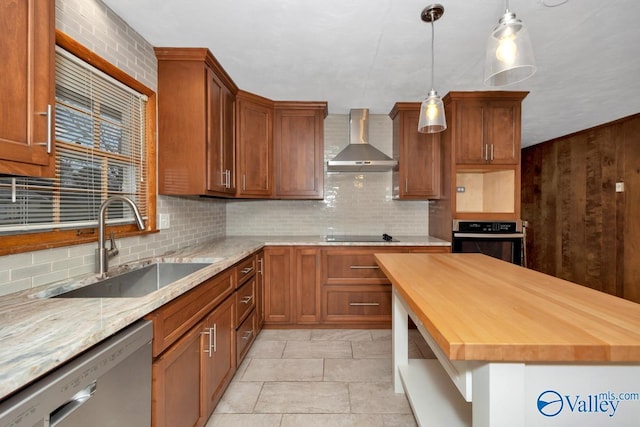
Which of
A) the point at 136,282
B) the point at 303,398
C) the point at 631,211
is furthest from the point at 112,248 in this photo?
the point at 631,211

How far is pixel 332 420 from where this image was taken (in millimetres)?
1699

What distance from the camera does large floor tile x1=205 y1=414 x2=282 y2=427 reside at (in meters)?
1.67

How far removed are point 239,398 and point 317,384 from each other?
55 centimetres

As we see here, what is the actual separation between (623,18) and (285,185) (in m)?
2.93

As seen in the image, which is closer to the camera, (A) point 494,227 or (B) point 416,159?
(A) point 494,227

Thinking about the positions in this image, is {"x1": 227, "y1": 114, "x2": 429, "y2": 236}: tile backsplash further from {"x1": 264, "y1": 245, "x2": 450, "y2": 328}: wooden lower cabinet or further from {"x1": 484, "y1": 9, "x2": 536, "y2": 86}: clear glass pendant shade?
{"x1": 484, "y1": 9, "x2": 536, "y2": 86}: clear glass pendant shade

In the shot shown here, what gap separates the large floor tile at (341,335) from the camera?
2.77m

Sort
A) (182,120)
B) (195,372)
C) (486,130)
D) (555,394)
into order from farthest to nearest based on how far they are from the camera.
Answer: (486,130)
(182,120)
(195,372)
(555,394)

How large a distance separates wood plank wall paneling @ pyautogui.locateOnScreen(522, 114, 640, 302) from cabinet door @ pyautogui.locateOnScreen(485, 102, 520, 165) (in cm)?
220

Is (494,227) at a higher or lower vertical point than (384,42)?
lower

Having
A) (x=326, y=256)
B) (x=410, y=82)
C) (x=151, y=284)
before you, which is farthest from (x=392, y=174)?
(x=151, y=284)

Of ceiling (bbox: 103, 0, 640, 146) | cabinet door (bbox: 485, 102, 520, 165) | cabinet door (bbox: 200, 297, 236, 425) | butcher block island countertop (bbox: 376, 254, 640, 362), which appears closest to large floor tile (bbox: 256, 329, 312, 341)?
cabinet door (bbox: 200, 297, 236, 425)

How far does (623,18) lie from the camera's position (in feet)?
5.90

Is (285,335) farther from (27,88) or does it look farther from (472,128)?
(472,128)
